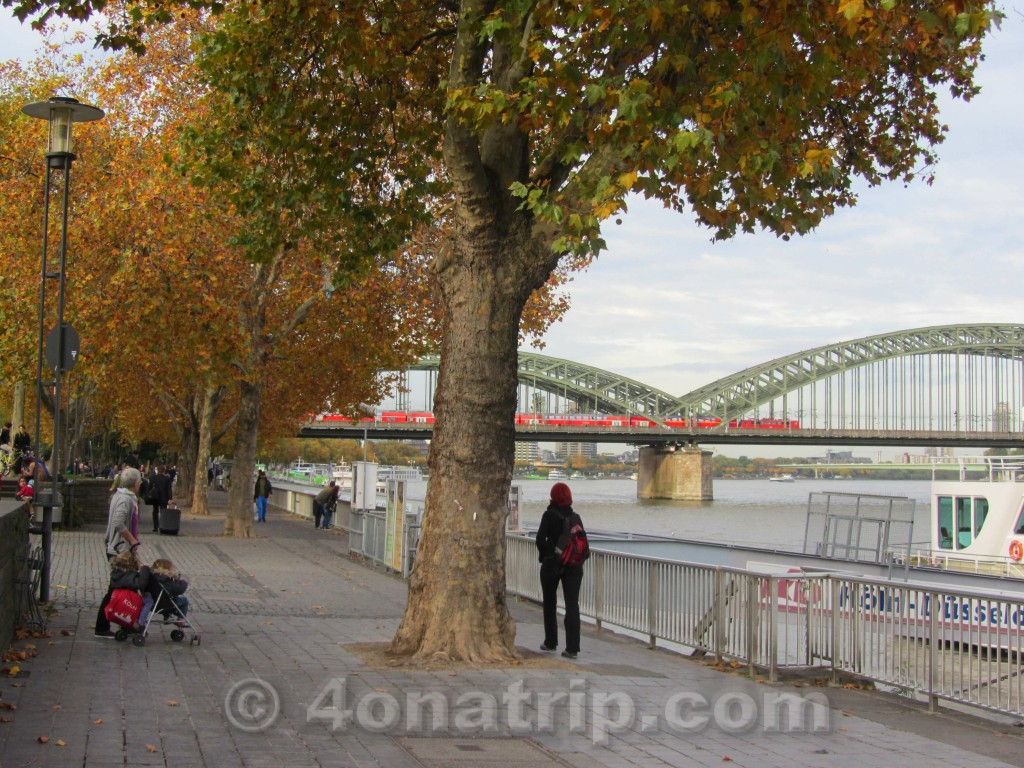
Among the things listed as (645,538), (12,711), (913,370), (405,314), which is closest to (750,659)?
(12,711)

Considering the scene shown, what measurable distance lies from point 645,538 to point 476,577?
16278mm

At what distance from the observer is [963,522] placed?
2522 cm

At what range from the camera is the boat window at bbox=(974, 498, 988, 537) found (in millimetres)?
24828

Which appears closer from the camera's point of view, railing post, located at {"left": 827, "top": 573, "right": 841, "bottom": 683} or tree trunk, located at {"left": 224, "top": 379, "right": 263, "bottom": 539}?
railing post, located at {"left": 827, "top": 573, "right": 841, "bottom": 683}

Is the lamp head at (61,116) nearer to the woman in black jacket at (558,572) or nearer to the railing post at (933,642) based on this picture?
the woman in black jacket at (558,572)

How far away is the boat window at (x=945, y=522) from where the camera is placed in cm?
2553

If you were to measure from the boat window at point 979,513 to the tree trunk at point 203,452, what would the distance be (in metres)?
23.3

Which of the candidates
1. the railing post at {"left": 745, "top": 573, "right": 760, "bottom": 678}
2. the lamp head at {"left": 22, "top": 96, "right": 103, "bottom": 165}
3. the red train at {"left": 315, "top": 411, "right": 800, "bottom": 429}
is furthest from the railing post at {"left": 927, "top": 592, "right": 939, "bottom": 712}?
the red train at {"left": 315, "top": 411, "right": 800, "bottom": 429}

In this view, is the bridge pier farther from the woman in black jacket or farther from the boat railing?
the woman in black jacket

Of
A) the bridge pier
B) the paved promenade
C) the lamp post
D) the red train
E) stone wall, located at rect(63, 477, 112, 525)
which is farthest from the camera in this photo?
the bridge pier

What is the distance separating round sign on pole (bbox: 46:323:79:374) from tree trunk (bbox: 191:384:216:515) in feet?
81.9

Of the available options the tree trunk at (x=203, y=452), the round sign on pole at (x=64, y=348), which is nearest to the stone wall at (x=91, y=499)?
the tree trunk at (x=203, y=452)

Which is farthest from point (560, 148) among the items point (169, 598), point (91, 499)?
point (91, 499)

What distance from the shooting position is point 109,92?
3131cm
